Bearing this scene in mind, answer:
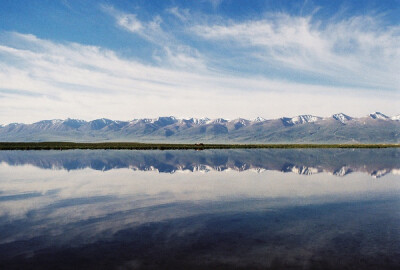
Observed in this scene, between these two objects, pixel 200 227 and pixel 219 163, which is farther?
pixel 219 163

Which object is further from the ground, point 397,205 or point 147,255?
point 147,255

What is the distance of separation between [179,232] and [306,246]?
19.7 ft

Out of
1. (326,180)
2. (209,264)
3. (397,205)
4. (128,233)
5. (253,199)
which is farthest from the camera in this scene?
(326,180)

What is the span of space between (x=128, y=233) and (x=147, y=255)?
3.25 m

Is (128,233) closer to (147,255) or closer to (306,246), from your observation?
(147,255)

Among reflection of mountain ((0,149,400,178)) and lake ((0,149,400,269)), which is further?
reflection of mountain ((0,149,400,178))

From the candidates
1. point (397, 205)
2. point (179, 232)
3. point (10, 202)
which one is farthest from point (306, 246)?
point (10, 202)

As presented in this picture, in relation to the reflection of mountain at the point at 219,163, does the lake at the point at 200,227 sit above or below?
above

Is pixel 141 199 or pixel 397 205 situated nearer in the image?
pixel 397 205

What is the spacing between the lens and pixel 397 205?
21.7m

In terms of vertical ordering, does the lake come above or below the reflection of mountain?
above

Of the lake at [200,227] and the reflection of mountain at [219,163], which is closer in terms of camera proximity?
the lake at [200,227]

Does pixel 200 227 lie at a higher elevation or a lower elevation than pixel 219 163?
higher

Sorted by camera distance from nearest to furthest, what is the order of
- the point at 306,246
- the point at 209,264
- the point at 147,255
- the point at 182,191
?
the point at 209,264 → the point at 147,255 → the point at 306,246 → the point at 182,191
